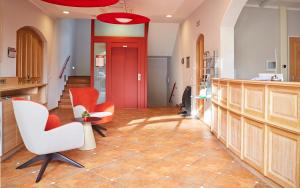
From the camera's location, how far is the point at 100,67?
9.85 meters

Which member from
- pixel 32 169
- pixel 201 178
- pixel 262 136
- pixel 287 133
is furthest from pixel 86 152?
pixel 287 133

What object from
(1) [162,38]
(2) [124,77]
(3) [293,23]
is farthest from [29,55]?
(3) [293,23]

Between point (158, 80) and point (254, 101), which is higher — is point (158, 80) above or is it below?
above

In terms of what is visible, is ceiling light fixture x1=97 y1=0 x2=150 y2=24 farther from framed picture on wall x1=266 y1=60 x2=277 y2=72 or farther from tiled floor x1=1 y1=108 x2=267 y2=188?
framed picture on wall x1=266 y1=60 x2=277 y2=72

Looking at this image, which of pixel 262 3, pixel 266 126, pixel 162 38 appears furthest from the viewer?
pixel 162 38

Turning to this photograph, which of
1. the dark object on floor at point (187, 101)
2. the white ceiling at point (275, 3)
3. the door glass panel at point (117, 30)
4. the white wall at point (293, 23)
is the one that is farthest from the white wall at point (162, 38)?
the white wall at point (293, 23)

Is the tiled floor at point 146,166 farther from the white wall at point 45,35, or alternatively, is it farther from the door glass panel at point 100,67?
the door glass panel at point 100,67

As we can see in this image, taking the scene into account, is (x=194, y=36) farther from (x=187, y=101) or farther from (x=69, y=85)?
(x=69, y=85)

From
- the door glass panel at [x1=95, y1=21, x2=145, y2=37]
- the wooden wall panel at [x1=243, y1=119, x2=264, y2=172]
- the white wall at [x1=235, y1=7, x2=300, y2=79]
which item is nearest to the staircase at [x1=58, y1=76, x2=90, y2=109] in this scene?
the door glass panel at [x1=95, y1=21, x2=145, y2=37]

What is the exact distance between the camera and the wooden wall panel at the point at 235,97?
3.75 metres

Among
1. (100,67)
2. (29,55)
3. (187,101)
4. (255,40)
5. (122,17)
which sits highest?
(122,17)

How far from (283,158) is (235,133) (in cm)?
124

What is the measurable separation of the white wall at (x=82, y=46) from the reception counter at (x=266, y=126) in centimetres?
940

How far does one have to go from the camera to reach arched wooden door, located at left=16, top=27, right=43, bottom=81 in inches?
262
